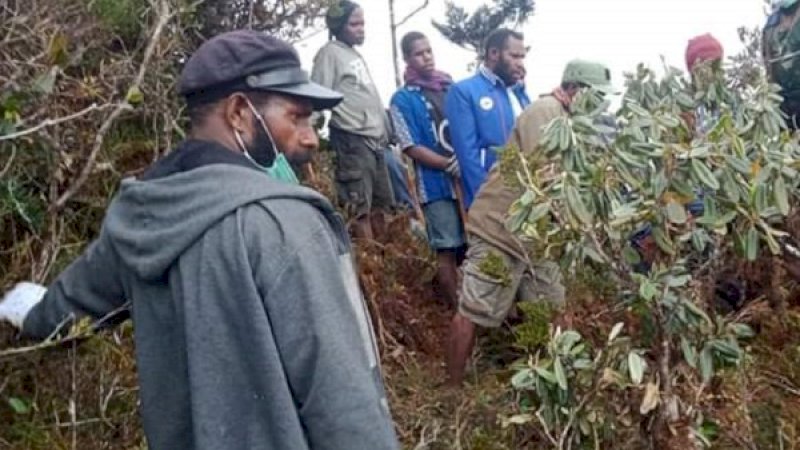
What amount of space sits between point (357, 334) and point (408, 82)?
15.0ft

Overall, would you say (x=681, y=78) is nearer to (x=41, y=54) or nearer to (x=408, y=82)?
(x=41, y=54)

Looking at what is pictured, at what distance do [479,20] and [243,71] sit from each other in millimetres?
9624

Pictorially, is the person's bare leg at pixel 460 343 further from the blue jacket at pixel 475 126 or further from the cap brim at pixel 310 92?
the cap brim at pixel 310 92

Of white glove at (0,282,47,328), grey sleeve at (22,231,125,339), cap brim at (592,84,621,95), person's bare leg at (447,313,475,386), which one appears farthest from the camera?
person's bare leg at (447,313,475,386)

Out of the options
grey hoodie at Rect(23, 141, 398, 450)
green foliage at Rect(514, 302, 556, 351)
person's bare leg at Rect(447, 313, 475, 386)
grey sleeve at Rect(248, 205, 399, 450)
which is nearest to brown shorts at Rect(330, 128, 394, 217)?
person's bare leg at Rect(447, 313, 475, 386)

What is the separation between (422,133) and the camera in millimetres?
6922

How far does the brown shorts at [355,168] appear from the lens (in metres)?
6.86

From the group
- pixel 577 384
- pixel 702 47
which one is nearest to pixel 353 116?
pixel 702 47

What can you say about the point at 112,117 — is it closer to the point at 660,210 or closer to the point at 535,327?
the point at 535,327

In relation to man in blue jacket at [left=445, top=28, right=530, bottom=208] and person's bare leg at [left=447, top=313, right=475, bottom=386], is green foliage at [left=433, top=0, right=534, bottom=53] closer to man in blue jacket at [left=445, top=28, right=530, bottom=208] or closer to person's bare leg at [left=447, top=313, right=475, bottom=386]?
man in blue jacket at [left=445, top=28, right=530, bottom=208]

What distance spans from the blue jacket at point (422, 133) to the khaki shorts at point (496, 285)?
108 cm

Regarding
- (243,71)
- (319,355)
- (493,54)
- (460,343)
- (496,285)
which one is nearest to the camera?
(319,355)

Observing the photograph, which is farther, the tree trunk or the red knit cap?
the tree trunk

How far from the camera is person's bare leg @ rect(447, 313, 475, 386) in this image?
5.67m
